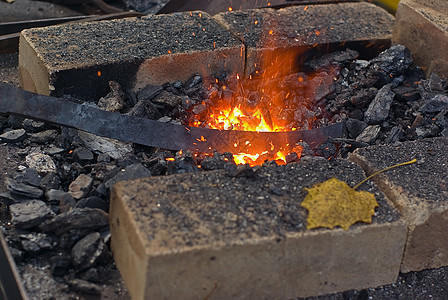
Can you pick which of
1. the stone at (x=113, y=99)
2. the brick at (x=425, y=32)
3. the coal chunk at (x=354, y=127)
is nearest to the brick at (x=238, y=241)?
the coal chunk at (x=354, y=127)

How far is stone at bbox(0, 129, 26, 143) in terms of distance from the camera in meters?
3.94

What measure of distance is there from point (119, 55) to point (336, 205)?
A: 200 cm

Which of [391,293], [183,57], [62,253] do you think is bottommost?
[391,293]

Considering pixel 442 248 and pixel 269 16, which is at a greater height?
pixel 269 16

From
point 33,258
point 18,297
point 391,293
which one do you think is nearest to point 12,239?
point 33,258

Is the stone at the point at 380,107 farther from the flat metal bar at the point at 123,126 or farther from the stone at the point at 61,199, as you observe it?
the stone at the point at 61,199

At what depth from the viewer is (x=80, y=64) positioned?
406 cm

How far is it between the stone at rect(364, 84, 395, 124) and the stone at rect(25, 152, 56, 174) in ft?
6.98

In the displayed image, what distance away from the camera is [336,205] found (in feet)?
9.73

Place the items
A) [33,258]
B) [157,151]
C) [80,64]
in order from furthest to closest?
[80,64] < [157,151] < [33,258]

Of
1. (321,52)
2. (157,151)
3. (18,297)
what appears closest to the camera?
(18,297)

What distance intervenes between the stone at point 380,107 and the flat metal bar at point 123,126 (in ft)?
2.67

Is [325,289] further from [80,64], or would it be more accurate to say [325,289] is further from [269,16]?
[269,16]

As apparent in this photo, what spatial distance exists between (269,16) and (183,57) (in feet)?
3.41
